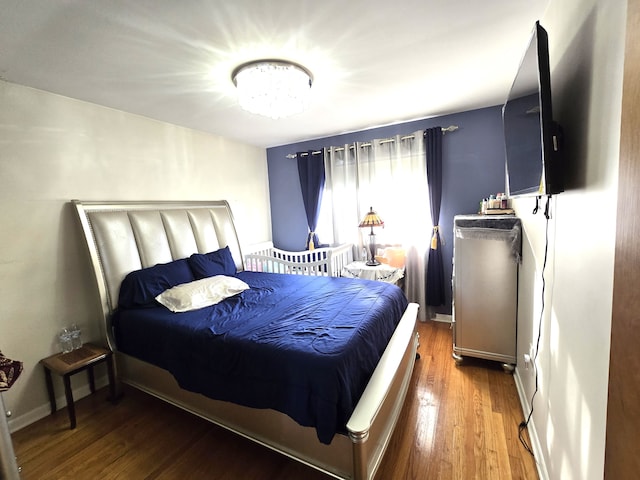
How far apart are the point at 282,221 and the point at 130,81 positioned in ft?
8.76

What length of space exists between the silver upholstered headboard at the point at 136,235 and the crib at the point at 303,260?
2.32 ft

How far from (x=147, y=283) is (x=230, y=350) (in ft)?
3.91

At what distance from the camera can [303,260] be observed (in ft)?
13.7

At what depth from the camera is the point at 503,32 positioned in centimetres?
167

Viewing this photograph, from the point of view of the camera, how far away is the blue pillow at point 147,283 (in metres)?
2.26

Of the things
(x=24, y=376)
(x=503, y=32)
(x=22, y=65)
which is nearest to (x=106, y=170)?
(x=22, y=65)

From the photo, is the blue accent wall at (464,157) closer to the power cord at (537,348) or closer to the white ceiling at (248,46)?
the white ceiling at (248,46)

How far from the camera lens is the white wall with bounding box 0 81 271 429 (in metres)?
1.96

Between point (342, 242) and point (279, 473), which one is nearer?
point (279, 473)

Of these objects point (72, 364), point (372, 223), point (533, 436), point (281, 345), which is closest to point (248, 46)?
point (281, 345)

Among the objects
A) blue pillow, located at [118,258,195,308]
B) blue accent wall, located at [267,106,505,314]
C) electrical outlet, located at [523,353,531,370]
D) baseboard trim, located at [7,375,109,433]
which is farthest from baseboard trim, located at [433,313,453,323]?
baseboard trim, located at [7,375,109,433]

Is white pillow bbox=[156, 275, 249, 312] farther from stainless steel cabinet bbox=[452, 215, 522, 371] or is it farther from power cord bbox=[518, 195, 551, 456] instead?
power cord bbox=[518, 195, 551, 456]

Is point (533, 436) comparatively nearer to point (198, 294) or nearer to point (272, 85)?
point (198, 294)

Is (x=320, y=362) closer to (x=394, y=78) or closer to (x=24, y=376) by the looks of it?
(x=394, y=78)
